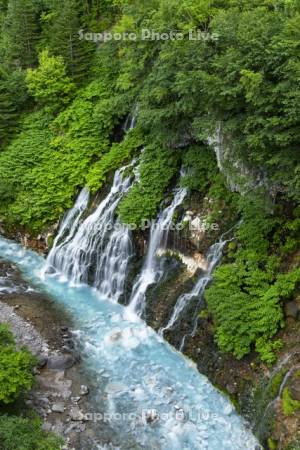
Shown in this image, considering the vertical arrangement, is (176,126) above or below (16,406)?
above

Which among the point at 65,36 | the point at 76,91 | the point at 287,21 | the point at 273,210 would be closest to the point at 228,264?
the point at 273,210

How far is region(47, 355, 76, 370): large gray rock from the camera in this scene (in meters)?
11.9

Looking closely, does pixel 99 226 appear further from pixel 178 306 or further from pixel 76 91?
pixel 76 91

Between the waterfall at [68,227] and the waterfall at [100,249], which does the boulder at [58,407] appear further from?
the waterfall at [68,227]

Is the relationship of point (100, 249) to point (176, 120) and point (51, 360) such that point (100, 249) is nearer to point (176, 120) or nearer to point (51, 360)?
point (51, 360)

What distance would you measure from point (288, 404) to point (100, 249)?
815cm

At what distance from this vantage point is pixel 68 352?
40.8 feet

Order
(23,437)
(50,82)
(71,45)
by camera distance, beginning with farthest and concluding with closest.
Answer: (71,45) → (50,82) → (23,437)

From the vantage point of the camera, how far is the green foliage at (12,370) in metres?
9.55

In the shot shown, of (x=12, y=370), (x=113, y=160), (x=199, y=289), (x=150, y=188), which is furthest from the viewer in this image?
(x=113, y=160)

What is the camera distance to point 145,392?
11266mm

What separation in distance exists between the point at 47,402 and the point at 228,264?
5503 mm

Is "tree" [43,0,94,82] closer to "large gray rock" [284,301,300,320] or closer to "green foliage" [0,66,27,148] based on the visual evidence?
"green foliage" [0,66,27,148]

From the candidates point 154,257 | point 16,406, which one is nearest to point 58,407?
point 16,406
